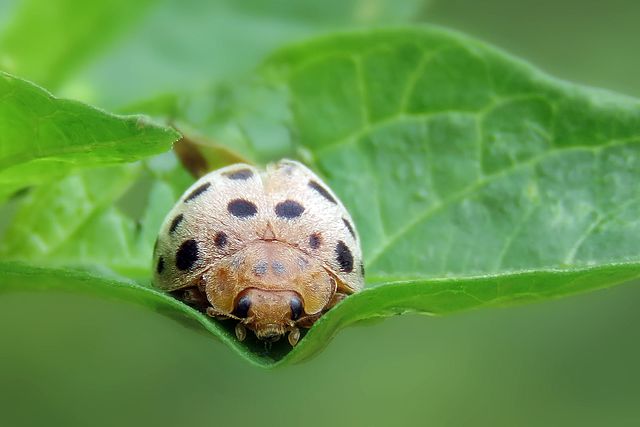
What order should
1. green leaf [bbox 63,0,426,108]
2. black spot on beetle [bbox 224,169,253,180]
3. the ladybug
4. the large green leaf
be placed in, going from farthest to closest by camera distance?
green leaf [bbox 63,0,426,108]
black spot on beetle [bbox 224,169,253,180]
the ladybug
the large green leaf

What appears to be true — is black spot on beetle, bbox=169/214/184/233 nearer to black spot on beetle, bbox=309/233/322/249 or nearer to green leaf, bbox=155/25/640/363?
black spot on beetle, bbox=309/233/322/249

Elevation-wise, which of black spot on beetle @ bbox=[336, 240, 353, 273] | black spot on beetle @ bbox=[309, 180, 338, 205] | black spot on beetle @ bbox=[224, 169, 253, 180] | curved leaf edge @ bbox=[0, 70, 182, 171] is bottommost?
black spot on beetle @ bbox=[336, 240, 353, 273]

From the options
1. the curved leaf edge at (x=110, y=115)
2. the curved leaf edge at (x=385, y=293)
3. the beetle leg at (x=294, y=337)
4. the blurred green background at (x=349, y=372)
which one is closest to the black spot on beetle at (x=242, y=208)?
the beetle leg at (x=294, y=337)

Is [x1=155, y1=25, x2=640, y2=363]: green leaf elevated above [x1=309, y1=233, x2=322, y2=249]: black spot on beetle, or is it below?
above

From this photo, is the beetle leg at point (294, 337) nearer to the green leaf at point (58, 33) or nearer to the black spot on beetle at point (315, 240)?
the black spot on beetle at point (315, 240)

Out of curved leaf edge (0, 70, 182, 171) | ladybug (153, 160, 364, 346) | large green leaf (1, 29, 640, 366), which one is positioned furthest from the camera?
ladybug (153, 160, 364, 346)

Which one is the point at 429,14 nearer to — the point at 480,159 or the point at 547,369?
the point at 547,369

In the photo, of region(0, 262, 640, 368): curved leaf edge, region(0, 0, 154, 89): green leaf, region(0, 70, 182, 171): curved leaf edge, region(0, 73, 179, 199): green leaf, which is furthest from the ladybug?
region(0, 0, 154, 89): green leaf

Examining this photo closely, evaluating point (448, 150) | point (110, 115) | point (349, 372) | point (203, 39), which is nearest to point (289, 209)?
point (448, 150)
